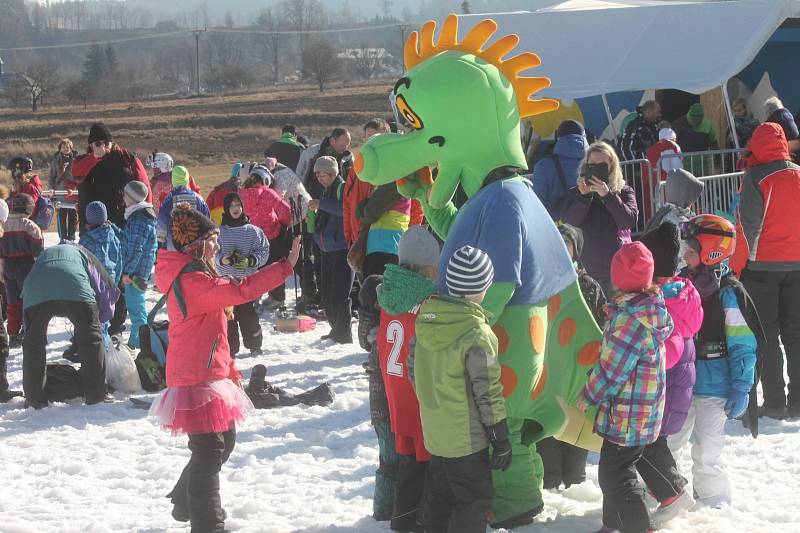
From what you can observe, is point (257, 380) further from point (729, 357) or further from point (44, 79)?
point (44, 79)

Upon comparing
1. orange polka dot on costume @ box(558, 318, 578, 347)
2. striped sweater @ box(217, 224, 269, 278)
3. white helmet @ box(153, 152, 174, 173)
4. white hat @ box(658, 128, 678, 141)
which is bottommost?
orange polka dot on costume @ box(558, 318, 578, 347)

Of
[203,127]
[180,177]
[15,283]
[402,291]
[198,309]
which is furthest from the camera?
[203,127]

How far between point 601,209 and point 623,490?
8.94 ft

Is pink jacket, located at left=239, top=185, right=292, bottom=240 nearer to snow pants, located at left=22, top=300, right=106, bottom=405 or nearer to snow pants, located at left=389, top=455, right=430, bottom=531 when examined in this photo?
snow pants, located at left=22, top=300, right=106, bottom=405

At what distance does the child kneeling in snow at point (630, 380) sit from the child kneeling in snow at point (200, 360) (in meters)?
1.68

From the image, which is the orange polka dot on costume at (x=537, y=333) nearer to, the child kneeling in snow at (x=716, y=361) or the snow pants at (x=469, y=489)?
the snow pants at (x=469, y=489)

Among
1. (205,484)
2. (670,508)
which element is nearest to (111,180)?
(205,484)

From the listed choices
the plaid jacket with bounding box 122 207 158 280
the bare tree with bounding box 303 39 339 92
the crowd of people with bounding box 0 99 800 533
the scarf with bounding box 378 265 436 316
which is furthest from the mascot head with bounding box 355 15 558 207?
the bare tree with bounding box 303 39 339 92

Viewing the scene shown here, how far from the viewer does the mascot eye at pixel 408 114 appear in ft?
16.7

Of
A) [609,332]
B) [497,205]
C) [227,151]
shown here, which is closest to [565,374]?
[609,332]

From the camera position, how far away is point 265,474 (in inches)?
253

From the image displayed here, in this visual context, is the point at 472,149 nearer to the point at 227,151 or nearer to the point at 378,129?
the point at 378,129

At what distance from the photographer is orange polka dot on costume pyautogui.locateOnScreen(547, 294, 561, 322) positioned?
5064 millimetres

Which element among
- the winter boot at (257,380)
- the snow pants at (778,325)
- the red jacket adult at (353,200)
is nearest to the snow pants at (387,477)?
the winter boot at (257,380)
